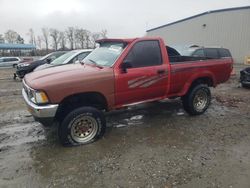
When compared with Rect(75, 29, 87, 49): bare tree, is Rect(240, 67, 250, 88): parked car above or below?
below

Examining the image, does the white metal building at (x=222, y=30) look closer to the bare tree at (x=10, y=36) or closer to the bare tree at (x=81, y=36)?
the bare tree at (x=81, y=36)

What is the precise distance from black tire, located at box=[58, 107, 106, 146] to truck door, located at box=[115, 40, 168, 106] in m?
0.55

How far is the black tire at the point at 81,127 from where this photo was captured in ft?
14.5

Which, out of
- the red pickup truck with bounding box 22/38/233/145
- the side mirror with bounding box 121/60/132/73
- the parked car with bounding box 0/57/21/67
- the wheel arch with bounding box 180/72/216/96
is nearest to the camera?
the red pickup truck with bounding box 22/38/233/145

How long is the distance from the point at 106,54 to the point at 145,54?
821mm

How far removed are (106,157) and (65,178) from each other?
2.75 ft

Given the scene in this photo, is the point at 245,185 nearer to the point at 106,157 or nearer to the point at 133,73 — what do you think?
→ the point at 106,157

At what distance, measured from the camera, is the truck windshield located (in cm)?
497

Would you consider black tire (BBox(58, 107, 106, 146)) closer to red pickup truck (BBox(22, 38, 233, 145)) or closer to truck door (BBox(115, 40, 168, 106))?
red pickup truck (BBox(22, 38, 233, 145))

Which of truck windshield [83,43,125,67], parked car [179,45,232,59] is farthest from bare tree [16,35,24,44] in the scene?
truck windshield [83,43,125,67]

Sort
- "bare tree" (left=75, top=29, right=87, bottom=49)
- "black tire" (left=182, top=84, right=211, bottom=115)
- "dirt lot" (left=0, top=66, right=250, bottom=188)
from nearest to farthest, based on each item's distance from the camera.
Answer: "dirt lot" (left=0, top=66, right=250, bottom=188) → "black tire" (left=182, top=84, right=211, bottom=115) → "bare tree" (left=75, top=29, right=87, bottom=49)

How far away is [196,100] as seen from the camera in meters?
6.36

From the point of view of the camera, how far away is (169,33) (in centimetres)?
3906

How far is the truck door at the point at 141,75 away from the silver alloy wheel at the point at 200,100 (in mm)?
1202
